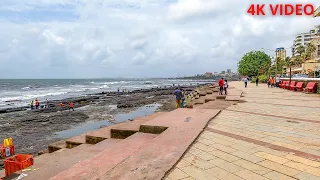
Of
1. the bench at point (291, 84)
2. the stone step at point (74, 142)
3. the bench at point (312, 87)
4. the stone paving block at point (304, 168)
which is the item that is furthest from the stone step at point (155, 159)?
the bench at point (291, 84)

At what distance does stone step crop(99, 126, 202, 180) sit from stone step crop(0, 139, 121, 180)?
Answer: 5.36ft

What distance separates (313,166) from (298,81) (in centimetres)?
1848

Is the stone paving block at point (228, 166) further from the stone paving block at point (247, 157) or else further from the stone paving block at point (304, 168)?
the stone paving block at point (304, 168)

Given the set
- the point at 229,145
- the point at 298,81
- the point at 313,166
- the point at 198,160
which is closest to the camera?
the point at 313,166

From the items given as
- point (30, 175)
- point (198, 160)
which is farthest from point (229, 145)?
point (30, 175)

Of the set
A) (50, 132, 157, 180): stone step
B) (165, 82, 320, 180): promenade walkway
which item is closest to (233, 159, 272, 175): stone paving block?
(165, 82, 320, 180): promenade walkway

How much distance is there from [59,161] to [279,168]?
4.28m

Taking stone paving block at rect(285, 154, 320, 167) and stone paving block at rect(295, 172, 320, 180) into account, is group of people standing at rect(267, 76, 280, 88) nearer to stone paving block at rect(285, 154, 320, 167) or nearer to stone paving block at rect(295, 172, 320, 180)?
stone paving block at rect(285, 154, 320, 167)

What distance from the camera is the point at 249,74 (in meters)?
73.5

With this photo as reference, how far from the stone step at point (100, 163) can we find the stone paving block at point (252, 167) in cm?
175

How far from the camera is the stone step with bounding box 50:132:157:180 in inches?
135

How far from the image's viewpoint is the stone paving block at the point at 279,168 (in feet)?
10.8

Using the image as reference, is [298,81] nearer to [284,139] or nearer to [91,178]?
[284,139]

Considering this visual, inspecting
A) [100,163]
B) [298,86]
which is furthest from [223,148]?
[298,86]
